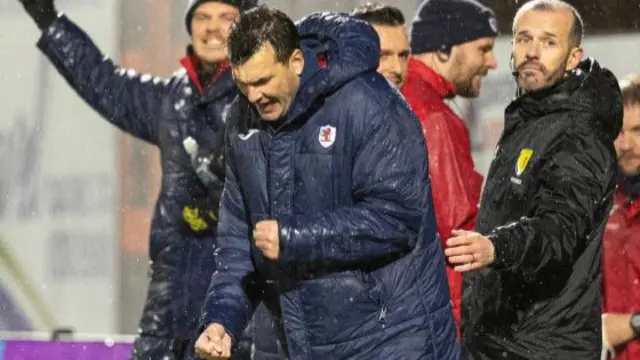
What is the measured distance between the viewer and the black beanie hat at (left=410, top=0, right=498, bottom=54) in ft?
28.0

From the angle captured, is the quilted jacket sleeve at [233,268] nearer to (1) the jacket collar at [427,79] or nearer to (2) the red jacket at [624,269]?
(2) the red jacket at [624,269]

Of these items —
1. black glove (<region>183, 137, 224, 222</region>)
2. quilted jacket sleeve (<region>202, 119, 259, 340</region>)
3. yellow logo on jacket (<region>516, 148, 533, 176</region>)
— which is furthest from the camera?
black glove (<region>183, 137, 224, 222</region>)

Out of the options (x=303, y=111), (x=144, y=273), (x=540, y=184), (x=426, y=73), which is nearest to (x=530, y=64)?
(x=540, y=184)

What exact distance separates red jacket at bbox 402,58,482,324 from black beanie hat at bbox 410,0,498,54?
52 centimetres

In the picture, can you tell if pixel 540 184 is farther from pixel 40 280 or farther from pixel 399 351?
pixel 40 280

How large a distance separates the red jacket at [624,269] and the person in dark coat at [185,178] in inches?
61.9

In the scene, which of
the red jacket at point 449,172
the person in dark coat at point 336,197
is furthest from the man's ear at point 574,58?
the red jacket at point 449,172

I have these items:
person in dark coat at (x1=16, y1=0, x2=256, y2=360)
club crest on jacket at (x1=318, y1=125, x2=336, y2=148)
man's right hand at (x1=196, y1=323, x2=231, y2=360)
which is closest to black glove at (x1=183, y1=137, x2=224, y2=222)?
person in dark coat at (x1=16, y1=0, x2=256, y2=360)

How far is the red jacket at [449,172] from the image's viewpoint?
25.5 feet

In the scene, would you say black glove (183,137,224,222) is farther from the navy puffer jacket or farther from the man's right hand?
the man's right hand

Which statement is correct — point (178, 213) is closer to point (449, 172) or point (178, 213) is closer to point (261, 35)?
point (449, 172)

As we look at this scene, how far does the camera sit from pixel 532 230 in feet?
20.5

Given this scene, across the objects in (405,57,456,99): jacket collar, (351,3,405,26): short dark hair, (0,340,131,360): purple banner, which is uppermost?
(351,3,405,26): short dark hair

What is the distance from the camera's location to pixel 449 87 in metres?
8.34
